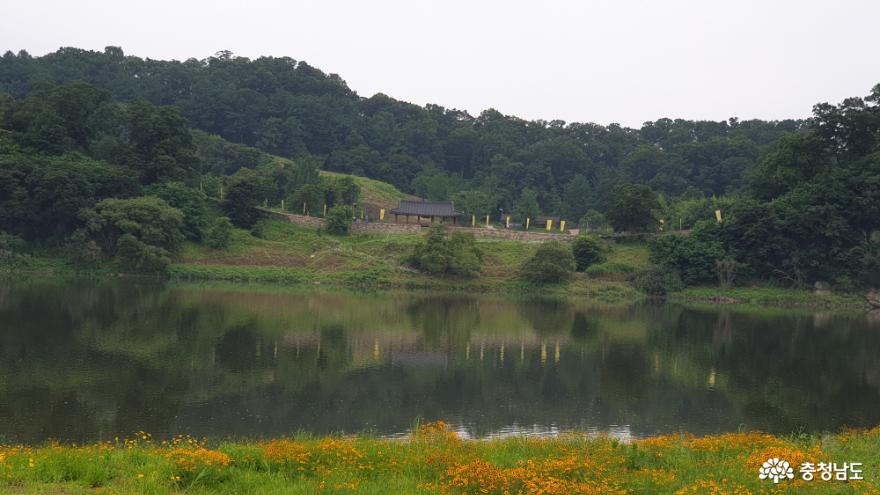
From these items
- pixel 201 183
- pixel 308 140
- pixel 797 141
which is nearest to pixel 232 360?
pixel 201 183

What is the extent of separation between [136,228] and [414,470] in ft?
163

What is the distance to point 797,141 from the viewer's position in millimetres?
63906

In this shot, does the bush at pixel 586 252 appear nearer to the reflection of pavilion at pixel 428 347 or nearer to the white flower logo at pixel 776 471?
the reflection of pavilion at pixel 428 347

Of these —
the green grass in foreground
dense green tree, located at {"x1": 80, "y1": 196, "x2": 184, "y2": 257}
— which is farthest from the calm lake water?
dense green tree, located at {"x1": 80, "y1": 196, "x2": 184, "y2": 257}

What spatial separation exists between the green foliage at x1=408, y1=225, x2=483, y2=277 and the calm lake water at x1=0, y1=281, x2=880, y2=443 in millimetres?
12808

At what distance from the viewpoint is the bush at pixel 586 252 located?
6184 centimetres

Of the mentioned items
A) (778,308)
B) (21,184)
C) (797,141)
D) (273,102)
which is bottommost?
(778,308)

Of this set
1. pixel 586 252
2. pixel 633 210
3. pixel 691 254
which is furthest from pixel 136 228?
pixel 691 254

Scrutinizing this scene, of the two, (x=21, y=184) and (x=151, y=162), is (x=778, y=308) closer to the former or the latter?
(x=151, y=162)

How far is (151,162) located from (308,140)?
5333 centimetres

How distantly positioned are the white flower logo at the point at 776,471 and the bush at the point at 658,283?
4886 cm

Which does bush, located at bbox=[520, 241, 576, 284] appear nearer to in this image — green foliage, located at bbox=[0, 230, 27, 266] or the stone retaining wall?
the stone retaining wall

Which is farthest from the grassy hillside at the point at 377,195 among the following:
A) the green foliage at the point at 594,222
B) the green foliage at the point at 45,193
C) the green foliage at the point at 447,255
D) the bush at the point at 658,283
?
the bush at the point at 658,283

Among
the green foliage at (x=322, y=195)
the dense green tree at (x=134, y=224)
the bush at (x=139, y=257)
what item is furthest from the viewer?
the green foliage at (x=322, y=195)
